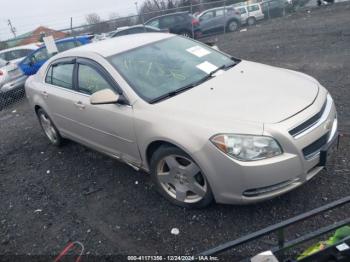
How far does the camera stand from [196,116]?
2951 mm

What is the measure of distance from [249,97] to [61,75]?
2.67 meters

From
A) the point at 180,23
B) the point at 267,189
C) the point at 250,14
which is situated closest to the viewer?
the point at 267,189

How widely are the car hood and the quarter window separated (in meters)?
0.87

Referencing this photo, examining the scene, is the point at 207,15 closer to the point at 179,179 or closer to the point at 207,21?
the point at 207,21

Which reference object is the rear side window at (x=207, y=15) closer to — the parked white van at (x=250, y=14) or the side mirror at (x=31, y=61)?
the parked white van at (x=250, y=14)

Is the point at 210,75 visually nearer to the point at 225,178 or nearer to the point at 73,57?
the point at 225,178

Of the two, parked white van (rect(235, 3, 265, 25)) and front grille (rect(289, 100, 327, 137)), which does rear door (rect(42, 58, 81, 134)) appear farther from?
parked white van (rect(235, 3, 265, 25))

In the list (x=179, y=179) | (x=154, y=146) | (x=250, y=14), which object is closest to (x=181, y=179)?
(x=179, y=179)

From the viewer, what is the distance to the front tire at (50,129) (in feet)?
16.7

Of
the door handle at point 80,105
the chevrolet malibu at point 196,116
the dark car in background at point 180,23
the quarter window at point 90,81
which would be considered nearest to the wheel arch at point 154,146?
the chevrolet malibu at point 196,116

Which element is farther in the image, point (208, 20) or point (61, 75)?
point (208, 20)

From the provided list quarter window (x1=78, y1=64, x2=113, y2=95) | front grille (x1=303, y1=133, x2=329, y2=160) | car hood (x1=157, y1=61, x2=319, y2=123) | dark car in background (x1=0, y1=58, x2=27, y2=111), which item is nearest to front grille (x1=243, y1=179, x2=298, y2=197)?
front grille (x1=303, y1=133, x2=329, y2=160)

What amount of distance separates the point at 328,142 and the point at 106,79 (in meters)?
2.30

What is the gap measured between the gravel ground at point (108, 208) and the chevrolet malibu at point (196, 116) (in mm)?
290
